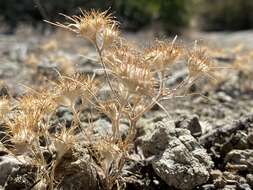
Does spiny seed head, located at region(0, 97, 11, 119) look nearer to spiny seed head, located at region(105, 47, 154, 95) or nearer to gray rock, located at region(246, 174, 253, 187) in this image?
spiny seed head, located at region(105, 47, 154, 95)

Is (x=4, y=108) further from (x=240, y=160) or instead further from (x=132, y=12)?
(x=132, y=12)

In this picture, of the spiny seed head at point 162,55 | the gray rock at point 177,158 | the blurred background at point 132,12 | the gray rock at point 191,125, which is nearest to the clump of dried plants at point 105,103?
the spiny seed head at point 162,55

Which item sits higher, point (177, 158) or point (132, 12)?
point (132, 12)

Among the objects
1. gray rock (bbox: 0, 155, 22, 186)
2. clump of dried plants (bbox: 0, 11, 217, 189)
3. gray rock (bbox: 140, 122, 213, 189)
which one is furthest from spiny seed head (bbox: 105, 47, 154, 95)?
gray rock (bbox: 0, 155, 22, 186)

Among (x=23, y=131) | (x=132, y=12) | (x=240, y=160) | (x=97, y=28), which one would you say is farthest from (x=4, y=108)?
(x=132, y=12)

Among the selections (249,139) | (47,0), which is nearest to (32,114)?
(249,139)

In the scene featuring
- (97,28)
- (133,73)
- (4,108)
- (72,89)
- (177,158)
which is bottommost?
(177,158)

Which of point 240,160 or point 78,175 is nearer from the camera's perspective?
point 78,175
